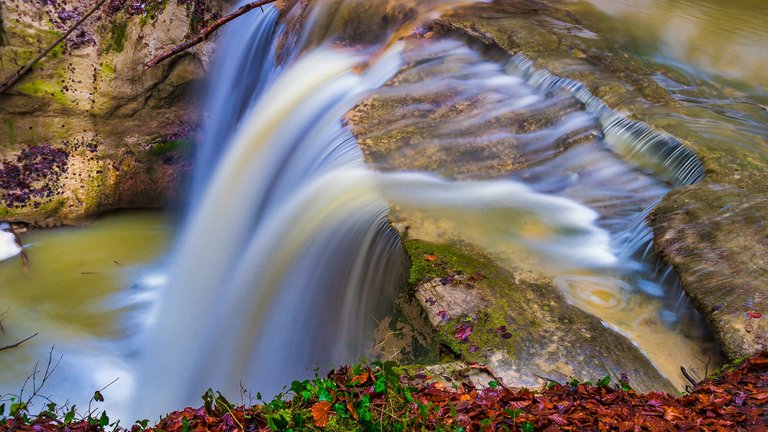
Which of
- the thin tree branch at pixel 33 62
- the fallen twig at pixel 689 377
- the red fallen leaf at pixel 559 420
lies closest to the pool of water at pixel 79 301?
the thin tree branch at pixel 33 62

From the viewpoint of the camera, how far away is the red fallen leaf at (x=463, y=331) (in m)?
3.66

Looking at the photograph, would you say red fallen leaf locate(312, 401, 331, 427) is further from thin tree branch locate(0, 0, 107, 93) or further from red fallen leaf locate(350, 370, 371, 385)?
thin tree branch locate(0, 0, 107, 93)

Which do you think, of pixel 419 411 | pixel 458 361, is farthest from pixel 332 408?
pixel 458 361

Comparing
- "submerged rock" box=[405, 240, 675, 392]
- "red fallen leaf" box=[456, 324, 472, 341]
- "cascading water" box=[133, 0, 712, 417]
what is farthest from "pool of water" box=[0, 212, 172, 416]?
"red fallen leaf" box=[456, 324, 472, 341]

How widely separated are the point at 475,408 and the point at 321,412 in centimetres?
78

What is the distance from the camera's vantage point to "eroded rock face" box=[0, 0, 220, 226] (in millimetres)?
7711

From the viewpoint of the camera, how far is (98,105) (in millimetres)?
7980

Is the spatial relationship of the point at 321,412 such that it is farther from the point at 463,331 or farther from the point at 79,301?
the point at 79,301

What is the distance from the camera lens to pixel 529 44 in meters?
6.95

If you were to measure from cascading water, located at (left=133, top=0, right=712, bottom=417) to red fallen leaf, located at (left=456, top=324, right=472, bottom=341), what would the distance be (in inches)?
25.3

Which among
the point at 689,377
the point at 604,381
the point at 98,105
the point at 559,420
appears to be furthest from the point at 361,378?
the point at 98,105

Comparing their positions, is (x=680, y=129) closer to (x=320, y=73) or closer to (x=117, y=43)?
(x=320, y=73)

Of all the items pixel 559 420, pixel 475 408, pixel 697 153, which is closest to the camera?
pixel 559 420

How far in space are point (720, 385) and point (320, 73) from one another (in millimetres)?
5359
